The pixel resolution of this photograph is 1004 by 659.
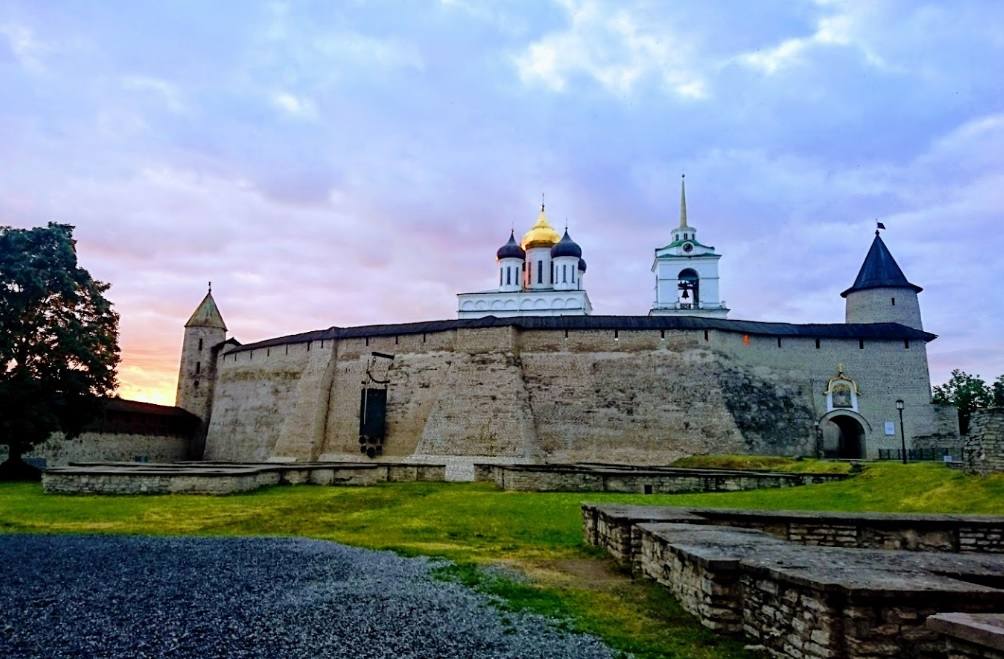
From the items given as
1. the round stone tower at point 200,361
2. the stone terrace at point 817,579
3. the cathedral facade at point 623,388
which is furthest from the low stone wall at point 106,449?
the stone terrace at point 817,579

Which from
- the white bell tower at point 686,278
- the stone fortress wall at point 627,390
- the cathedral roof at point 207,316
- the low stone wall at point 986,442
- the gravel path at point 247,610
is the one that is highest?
the white bell tower at point 686,278

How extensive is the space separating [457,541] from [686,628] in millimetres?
4695

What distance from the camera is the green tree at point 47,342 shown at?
72.3 feet

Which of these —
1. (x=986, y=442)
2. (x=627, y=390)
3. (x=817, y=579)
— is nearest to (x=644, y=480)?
(x=986, y=442)

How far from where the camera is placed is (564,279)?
46.7m

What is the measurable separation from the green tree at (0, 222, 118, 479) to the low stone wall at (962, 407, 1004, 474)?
2607 cm

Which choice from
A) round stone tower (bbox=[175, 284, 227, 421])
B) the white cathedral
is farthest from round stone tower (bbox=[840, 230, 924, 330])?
round stone tower (bbox=[175, 284, 227, 421])

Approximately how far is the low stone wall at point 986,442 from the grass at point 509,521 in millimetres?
416

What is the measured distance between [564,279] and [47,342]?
31.3 m

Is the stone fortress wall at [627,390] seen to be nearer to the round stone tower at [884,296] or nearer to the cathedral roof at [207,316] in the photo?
the round stone tower at [884,296]

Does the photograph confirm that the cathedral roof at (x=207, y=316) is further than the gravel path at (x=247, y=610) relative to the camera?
Yes

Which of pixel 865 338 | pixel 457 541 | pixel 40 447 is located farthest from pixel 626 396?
pixel 40 447

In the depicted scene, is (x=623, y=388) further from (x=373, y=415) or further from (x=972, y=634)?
(x=972, y=634)

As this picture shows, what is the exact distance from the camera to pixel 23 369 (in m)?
22.6
